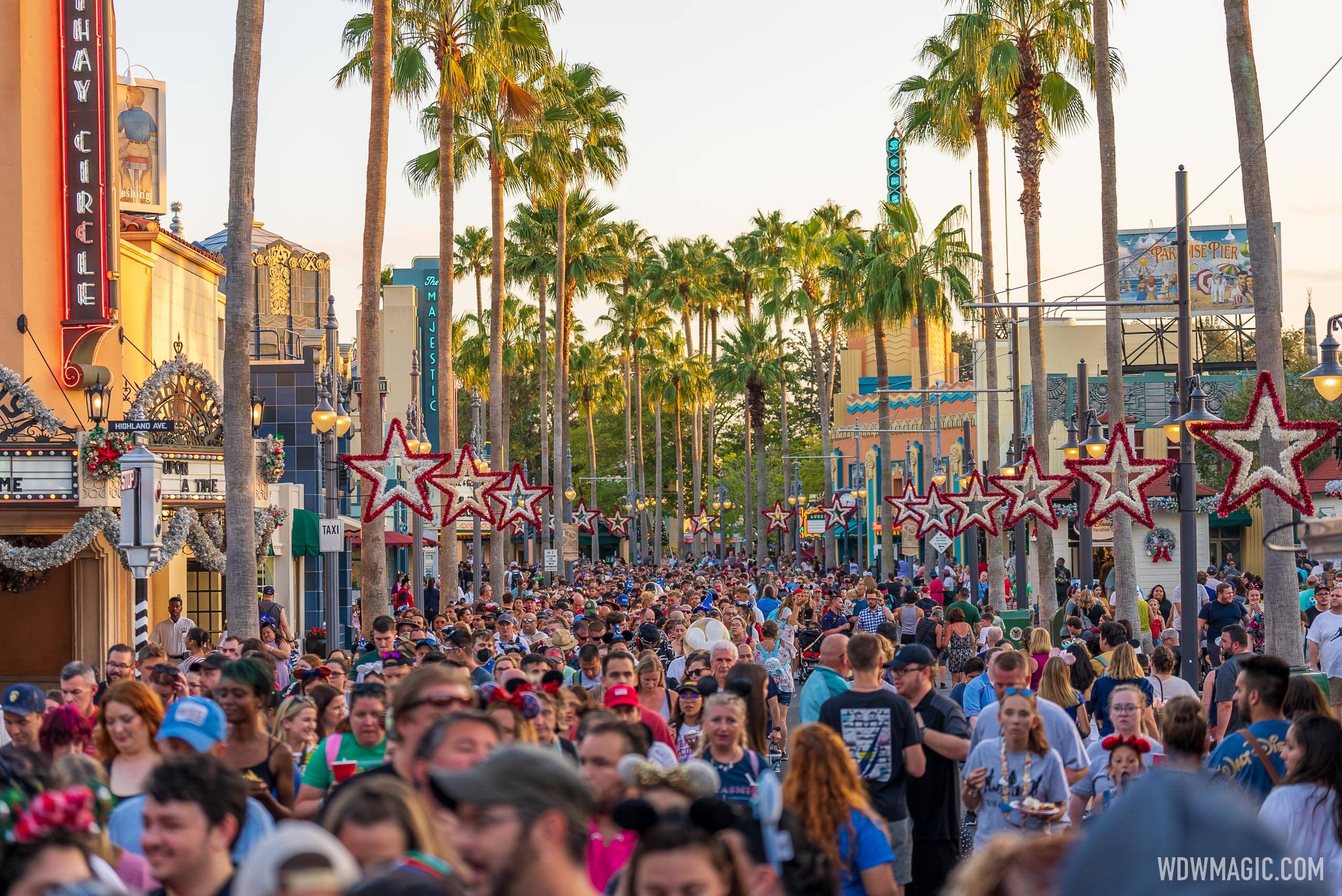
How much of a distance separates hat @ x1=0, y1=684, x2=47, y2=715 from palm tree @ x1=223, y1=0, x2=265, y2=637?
8.05 m

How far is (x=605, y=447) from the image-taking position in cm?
11581

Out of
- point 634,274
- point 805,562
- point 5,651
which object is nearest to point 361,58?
point 5,651

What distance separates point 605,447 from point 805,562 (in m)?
40.2

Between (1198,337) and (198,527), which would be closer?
(198,527)

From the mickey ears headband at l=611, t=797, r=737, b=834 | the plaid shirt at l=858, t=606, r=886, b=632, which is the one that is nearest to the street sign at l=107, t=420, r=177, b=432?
the plaid shirt at l=858, t=606, r=886, b=632

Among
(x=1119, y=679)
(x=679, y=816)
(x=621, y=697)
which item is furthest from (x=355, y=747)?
(x=1119, y=679)

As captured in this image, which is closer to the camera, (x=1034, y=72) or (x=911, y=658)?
(x=911, y=658)

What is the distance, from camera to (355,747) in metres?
7.56

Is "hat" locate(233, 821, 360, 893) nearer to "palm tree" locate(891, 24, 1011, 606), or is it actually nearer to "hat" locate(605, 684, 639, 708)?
"hat" locate(605, 684, 639, 708)

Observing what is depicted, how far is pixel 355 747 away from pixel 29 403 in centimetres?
1550

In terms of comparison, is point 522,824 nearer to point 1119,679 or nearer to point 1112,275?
point 1119,679

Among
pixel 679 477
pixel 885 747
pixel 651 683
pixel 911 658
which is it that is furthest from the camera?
pixel 679 477

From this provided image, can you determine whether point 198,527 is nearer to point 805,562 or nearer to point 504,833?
point 504,833

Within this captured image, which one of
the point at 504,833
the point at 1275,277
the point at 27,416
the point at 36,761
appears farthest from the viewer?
the point at 27,416
